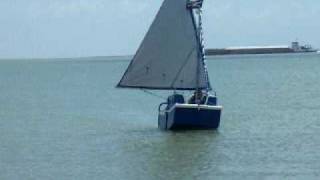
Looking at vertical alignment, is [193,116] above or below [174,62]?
below

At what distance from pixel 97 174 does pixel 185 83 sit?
521 inches

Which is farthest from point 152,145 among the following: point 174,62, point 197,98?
point 174,62

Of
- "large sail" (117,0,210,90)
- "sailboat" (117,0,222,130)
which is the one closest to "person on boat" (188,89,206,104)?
"sailboat" (117,0,222,130)

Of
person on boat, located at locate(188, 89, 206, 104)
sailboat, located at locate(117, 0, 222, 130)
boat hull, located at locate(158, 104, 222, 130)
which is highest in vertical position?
sailboat, located at locate(117, 0, 222, 130)

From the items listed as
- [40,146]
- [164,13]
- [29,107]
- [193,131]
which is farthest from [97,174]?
[29,107]

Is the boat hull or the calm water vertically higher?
the boat hull

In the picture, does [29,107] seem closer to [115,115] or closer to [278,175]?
[115,115]

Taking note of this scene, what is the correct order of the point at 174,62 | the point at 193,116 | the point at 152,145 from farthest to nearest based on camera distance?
the point at 174,62 < the point at 193,116 < the point at 152,145

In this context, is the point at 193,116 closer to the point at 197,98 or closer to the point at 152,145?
the point at 197,98

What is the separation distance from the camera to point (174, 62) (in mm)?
40875

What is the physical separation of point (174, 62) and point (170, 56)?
1.13 ft

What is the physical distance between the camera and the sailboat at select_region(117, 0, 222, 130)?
127 ft

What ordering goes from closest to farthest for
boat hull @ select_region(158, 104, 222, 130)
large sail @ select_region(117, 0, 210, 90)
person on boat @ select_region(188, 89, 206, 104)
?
boat hull @ select_region(158, 104, 222, 130), person on boat @ select_region(188, 89, 206, 104), large sail @ select_region(117, 0, 210, 90)

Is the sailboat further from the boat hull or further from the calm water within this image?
the calm water
